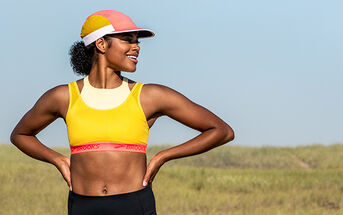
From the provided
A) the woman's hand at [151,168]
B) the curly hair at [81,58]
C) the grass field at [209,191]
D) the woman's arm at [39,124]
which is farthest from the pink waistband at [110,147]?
the grass field at [209,191]

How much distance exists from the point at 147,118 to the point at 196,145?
49 centimetres

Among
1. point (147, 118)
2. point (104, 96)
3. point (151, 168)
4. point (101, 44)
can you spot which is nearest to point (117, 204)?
point (151, 168)

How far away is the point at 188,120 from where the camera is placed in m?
4.57

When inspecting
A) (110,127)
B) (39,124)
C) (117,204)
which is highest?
(39,124)

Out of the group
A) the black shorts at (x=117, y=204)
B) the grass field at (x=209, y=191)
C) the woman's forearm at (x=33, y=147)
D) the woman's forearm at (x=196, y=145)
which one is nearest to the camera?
the black shorts at (x=117, y=204)

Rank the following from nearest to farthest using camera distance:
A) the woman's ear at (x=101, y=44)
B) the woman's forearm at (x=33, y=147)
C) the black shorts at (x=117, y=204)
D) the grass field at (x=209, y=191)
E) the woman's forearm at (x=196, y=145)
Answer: the black shorts at (x=117, y=204) → the woman's forearm at (x=196, y=145) → the woman's ear at (x=101, y=44) → the woman's forearm at (x=33, y=147) → the grass field at (x=209, y=191)

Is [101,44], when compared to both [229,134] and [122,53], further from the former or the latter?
[229,134]

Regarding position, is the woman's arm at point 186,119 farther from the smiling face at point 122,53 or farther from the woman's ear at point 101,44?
the woman's ear at point 101,44

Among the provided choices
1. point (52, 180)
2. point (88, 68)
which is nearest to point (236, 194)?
point (52, 180)

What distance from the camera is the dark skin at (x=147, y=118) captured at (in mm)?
4395

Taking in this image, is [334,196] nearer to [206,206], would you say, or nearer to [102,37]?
[206,206]

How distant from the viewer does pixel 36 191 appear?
14.3 m

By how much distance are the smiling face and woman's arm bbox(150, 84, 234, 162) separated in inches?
11.9

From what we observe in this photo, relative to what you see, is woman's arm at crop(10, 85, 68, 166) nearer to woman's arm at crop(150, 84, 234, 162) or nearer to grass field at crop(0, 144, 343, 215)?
woman's arm at crop(150, 84, 234, 162)
